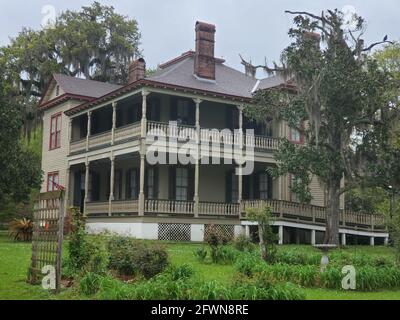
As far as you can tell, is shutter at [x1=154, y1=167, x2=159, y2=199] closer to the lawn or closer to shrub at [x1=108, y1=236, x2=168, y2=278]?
the lawn

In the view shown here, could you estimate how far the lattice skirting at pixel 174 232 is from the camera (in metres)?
24.3

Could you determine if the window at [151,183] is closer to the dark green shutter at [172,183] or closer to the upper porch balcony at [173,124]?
the dark green shutter at [172,183]

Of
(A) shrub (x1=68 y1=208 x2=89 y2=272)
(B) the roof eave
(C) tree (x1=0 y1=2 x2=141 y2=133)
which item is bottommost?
(A) shrub (x1=68 y1=208 x2=89 y2=272)

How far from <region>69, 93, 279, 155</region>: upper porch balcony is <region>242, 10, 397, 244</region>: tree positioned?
254 cm

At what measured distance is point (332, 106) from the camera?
70.8 feet

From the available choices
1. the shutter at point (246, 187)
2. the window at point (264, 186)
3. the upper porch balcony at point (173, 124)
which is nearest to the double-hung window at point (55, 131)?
the upper porch balcony at point (173, 124)

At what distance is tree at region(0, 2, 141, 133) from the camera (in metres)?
43.1

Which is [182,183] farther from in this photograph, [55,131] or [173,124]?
[55,131]

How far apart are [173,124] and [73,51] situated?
2214cm

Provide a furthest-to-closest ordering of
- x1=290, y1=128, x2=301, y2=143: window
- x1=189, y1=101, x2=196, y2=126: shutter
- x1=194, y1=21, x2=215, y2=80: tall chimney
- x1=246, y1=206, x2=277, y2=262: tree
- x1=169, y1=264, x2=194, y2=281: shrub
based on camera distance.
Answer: x1=290, y1=128, x2=301, y2=143: window < x1=194, y1=21, x2=215, y2=80: tall chimney < x1=189, y1=101, x2=196, y2=126: shutter < x1=246, y1=206, x2=277, y2=262: tree < x1=169, y1=264, x2=194, y2=281: shrub

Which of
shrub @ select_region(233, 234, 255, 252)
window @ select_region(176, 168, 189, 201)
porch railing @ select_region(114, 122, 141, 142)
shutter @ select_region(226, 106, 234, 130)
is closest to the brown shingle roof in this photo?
porch railing @ select_region(114, 122, 141, 142)

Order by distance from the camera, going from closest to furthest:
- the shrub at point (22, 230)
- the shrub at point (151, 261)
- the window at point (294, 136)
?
the shrub at point (151, 261) < the shrub at point (22, 230) < the window at point (294, 136)
